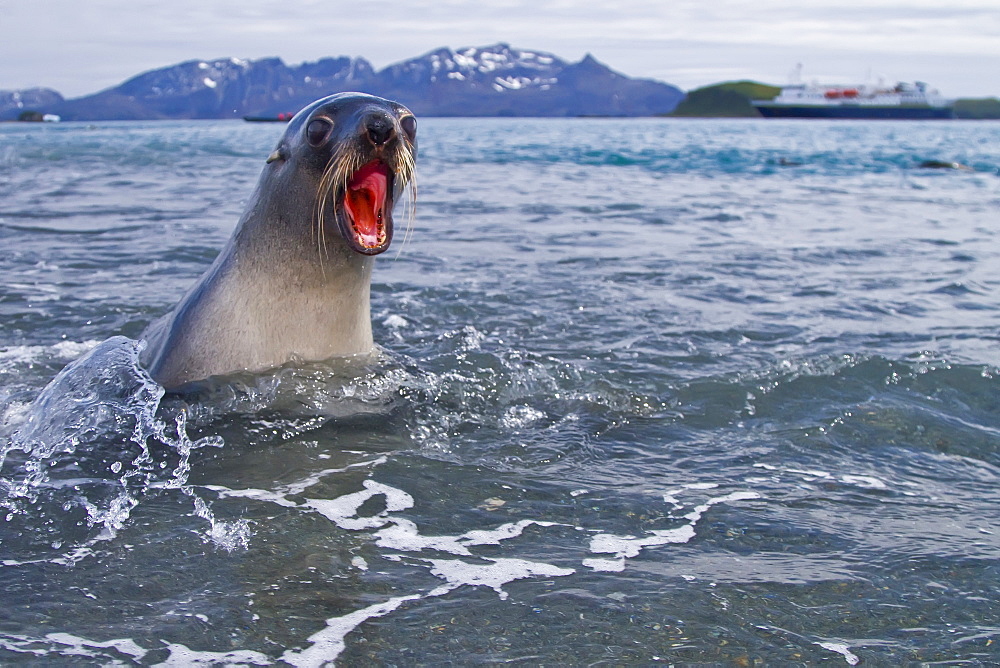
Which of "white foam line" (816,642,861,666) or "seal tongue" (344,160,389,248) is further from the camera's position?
"seal tongue" (344,160,389,248)

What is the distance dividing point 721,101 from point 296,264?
535 ft

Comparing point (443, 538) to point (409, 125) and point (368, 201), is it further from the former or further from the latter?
point (409, 125)

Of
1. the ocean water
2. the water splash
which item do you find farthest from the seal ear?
the water splash

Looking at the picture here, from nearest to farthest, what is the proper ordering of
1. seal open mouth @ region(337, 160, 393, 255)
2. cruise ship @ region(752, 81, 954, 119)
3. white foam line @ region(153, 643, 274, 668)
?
white foam line @ region(153, 643, 274, 668)
seal open mouth @ region(337, 160, 393, 255)
cruise ship @ region(752, 81, 954, 119)

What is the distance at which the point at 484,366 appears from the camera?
4.98 m

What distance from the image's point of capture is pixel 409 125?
3.85 metres

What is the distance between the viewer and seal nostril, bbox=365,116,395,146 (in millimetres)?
3674

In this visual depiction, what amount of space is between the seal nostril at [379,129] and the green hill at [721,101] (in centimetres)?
15276

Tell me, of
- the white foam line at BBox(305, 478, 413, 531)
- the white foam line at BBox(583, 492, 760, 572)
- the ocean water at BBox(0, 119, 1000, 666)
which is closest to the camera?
the ocean water at BBox(0, 119, 1000, 666)

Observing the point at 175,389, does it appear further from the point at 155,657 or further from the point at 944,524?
the point at 944,524

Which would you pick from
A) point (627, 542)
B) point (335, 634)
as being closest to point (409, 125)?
point (627, 542)

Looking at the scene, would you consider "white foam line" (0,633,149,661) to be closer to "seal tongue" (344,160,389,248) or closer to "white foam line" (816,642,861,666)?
"white foam line" (816,642,861,666)

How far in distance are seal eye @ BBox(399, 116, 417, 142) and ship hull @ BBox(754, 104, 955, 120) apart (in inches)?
4421

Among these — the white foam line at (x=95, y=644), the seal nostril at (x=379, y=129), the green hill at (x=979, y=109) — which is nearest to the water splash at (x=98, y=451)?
the white foam line at (x=95, y=644)
